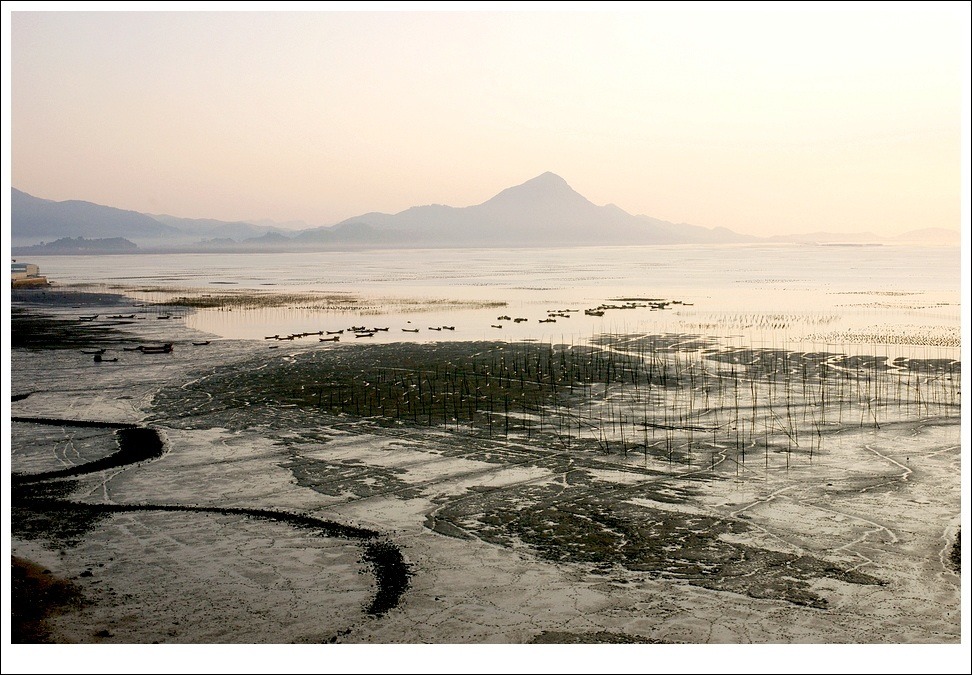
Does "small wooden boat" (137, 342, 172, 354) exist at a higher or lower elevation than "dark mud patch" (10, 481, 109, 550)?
higher

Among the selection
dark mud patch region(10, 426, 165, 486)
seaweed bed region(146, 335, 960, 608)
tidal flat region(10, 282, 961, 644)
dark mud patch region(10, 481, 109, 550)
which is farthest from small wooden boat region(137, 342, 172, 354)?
dark mud patch region(10, 481, 109, 550)

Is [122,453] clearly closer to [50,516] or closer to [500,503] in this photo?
[50,516]

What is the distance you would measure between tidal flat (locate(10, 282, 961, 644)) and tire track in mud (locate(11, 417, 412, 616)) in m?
0.05

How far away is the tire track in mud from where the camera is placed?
9344 millimetres

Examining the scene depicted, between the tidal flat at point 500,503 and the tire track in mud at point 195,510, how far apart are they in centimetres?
5

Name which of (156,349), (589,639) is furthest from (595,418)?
(156,349)

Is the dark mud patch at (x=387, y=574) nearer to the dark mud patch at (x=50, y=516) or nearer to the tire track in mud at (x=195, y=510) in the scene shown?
the tire track in mud at (x=195, y=510)

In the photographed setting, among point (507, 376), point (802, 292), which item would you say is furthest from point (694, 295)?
point (507, 376)

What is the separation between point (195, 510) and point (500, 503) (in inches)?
172

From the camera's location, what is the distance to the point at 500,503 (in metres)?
11.9

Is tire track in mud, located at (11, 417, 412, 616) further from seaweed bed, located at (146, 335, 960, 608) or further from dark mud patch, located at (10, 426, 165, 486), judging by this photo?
seaweed bed, located at (146, 335, 960, 608)

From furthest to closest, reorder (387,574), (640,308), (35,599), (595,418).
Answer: (640,308) → (595,418) → (387,574) → (35,599)

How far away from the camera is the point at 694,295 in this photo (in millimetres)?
45062

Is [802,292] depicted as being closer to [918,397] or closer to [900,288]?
[900,288]
